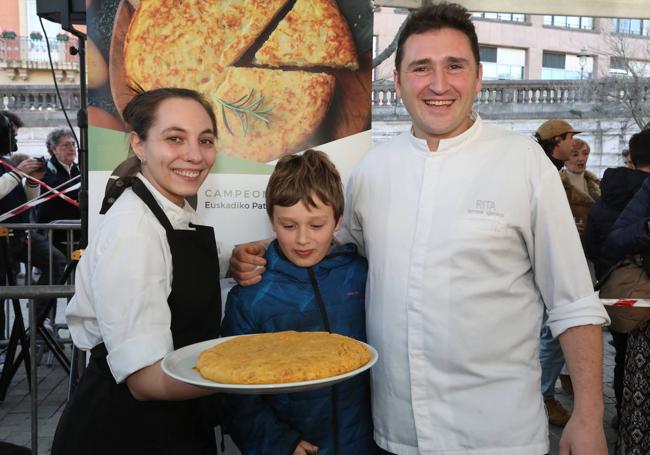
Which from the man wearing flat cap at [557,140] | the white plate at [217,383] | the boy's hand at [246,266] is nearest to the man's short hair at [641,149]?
the man wearing flat cap at [557,140]

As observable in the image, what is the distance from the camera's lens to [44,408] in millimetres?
4871

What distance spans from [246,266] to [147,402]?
49cm

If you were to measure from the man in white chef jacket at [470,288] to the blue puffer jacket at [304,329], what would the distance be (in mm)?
98

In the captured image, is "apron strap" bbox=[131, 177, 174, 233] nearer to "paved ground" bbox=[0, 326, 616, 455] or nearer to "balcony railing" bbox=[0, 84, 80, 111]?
"paved ground" bbox=[0, 326, 616, 455]

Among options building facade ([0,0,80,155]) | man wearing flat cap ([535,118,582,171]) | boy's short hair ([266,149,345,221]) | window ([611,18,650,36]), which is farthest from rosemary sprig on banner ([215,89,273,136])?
window ([611,18,650,36])

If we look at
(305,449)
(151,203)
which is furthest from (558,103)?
(151,203)

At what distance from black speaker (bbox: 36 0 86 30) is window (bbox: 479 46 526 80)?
99.6ft

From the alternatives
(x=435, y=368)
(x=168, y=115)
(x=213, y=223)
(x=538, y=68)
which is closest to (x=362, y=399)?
(x=435, y=368)

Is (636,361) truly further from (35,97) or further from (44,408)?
(35,97)

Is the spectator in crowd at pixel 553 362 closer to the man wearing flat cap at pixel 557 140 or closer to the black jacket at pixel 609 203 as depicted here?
the man wearing flat cap at pixel 557 140

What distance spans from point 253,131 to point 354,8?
75 centimetres

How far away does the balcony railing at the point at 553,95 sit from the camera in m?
17.4

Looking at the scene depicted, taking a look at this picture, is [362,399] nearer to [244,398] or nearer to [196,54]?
[244,398]

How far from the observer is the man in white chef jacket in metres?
1.70
